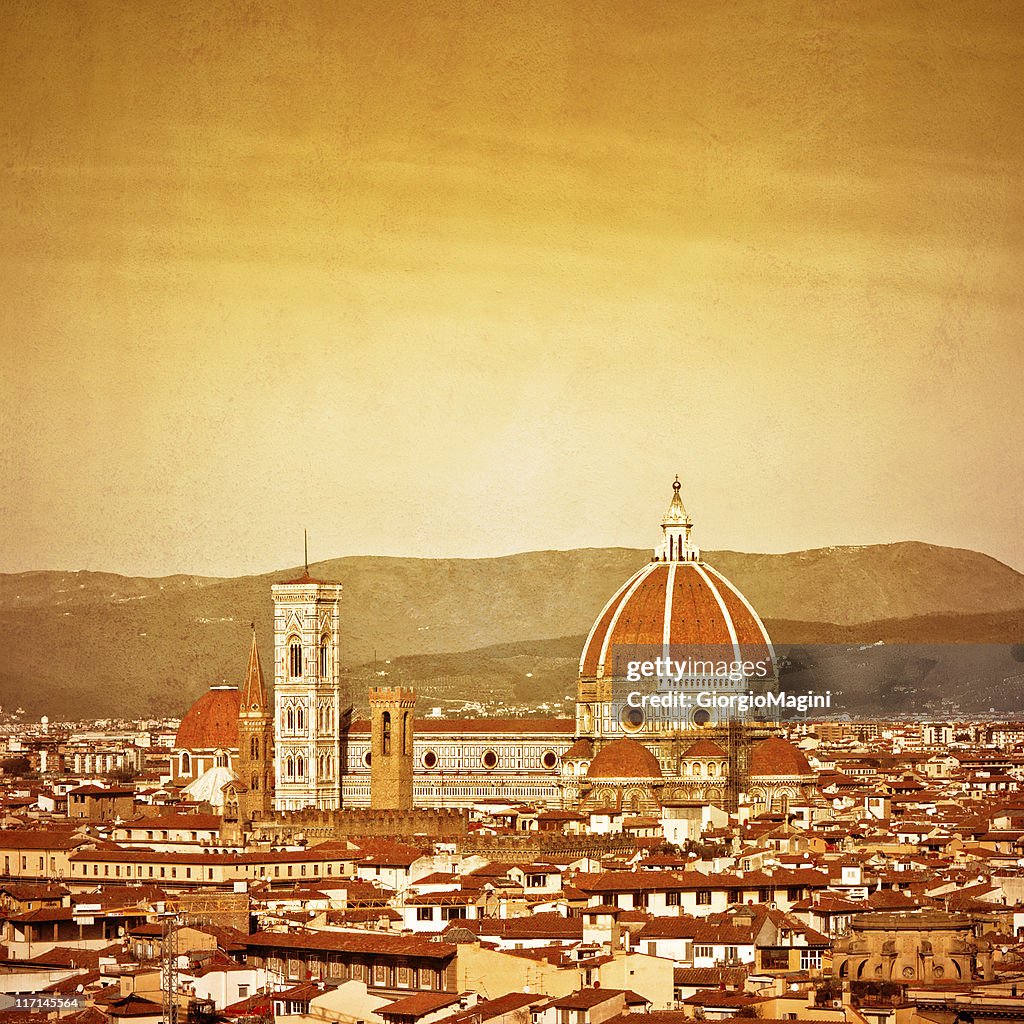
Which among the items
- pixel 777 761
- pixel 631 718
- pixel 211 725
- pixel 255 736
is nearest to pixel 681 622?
pixel 631 718

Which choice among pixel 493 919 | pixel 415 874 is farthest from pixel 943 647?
pixel 493 919

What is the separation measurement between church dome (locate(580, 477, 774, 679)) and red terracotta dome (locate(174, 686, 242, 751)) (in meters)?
6.47

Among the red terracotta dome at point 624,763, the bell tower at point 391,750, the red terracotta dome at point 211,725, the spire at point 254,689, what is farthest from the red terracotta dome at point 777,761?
the red terracotta dome at point 211,725

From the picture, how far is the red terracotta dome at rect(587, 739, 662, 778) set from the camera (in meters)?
49.8

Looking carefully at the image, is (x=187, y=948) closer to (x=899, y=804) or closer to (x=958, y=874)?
(x=958, y=874)

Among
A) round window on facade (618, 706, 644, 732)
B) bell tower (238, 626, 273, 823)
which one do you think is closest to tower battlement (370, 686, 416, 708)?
bell tower (238, 626, 273, 823)

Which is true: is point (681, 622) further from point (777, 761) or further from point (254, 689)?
point (254, 689)

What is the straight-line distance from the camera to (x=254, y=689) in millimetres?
51719

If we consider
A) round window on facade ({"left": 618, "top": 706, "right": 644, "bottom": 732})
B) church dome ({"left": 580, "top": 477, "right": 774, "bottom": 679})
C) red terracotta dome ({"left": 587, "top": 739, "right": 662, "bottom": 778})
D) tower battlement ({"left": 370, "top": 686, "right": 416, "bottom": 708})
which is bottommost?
red terracotta dome ({"left": 587, "top": 739, "right": 662, "bottom": 778})

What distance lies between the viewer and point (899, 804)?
4800cm

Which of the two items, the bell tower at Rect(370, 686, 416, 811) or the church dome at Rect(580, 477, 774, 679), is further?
the church dome at Rect(580, 477, 774, 679)

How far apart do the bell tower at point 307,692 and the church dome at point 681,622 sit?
5.01 m

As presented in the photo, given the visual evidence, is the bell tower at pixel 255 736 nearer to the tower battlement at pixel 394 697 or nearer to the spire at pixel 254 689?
the spire at pixel 254 689

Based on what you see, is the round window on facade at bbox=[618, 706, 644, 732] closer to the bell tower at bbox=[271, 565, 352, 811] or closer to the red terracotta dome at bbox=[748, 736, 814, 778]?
the red terracotta dome at bbox=[748, 736, 814, 778]
